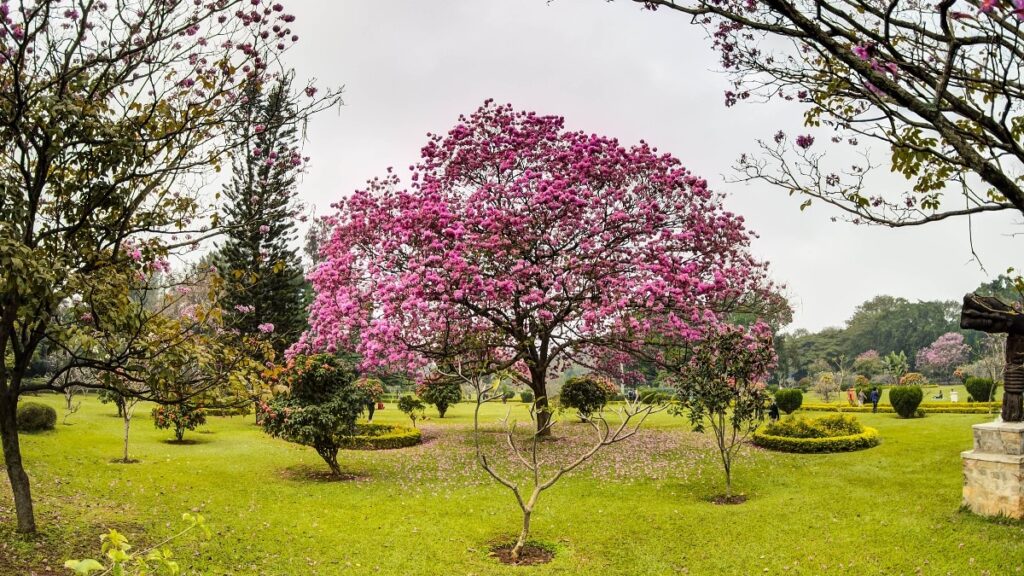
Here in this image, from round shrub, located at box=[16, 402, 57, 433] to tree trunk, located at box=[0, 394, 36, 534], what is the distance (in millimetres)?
10751

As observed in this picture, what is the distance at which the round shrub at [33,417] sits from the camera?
15656 mm

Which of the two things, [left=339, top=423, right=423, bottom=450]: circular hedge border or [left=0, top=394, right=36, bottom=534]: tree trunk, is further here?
[left=339, top=423, right=423, bottom=450]: circular hedge border

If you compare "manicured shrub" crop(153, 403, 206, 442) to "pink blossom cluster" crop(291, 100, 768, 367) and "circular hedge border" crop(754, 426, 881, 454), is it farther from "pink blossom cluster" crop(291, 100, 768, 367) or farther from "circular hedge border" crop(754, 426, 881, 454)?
"circular hedge border" crop(754, 426, 881, 454)

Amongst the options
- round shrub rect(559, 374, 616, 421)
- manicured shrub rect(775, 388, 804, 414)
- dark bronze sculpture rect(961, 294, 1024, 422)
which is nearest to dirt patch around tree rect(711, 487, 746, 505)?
dark bronze sculpture rect(961, 294, 1024, 422)

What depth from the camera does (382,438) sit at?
55.5ft

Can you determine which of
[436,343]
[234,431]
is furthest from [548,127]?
[234,431]

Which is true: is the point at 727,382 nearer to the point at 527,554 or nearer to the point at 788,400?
the point at 527,554

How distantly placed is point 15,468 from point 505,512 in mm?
6592

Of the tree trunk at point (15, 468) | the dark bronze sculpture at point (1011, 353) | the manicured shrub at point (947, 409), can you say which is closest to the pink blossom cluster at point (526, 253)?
the dark bronze sculpture at point (1011, 353)

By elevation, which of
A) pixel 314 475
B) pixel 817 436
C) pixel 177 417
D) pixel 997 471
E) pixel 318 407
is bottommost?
pixel 314 475

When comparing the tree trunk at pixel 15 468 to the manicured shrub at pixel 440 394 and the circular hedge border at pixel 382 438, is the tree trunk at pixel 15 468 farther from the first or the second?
the manicured shrub at pixel 440 394

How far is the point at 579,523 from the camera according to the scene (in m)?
9.41

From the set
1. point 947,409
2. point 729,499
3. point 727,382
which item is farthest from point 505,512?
point 947,409

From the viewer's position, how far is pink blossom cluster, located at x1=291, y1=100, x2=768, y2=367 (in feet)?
45.5
